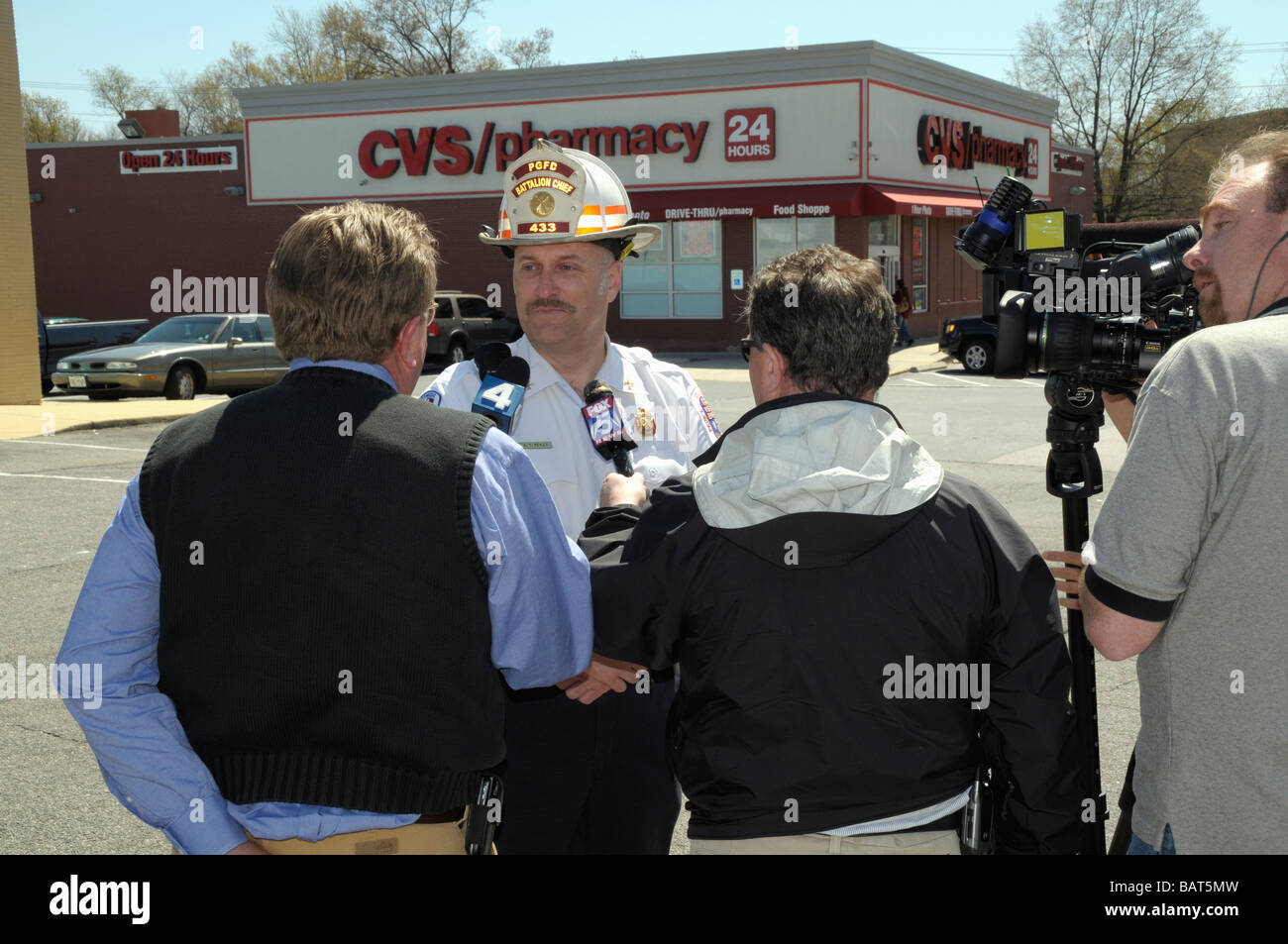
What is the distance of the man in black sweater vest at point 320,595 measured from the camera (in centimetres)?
197

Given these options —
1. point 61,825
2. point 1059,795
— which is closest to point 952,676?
point 1059,795

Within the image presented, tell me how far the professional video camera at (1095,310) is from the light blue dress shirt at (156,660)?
4.51 ft

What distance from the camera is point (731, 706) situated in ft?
7.20

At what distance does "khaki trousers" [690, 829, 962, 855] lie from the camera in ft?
7.14

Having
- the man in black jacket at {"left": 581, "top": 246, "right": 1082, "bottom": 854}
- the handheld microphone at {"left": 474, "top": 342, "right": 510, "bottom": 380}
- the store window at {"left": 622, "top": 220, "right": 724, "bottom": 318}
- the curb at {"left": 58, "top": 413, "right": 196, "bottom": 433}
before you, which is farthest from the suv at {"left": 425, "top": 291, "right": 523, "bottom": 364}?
the man in black jacket at {"left": 581, "top": 246, "right": 1082, "bottom": 854}

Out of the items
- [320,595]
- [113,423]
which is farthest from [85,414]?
[320,595]

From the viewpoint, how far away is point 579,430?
3.35 m

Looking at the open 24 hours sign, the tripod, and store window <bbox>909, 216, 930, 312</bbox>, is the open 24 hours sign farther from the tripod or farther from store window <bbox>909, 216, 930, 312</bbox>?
the tripod

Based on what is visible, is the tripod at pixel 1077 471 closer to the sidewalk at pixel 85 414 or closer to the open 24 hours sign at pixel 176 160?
the sidewalk at pixel 85 414

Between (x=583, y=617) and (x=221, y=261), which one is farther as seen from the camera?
(x=221, y=261)

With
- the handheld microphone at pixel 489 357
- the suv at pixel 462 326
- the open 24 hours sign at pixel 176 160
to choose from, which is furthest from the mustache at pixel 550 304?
the open 24 hours sign at pixel 176 160

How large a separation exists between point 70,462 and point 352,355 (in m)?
12.0

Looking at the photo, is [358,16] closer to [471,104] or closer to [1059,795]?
[471,104]

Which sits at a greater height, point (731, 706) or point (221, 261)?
point (221, 261)
